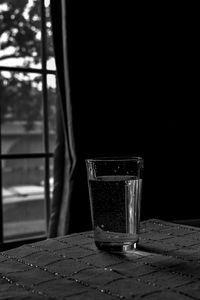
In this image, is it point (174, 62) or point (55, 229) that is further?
point (174, 62)

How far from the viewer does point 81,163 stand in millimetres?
1942

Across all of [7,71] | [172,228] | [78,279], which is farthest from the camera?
[7,71]

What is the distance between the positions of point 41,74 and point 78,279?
1639mm

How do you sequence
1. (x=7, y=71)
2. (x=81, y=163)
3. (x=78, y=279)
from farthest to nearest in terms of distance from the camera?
(x=7, y=71)
(x=81, y=163)
(x=78, y=279)

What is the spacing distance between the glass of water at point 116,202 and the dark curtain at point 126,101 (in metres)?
1.17

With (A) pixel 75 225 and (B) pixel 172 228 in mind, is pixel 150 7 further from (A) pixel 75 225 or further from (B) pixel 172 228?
(B) pixel 172 228

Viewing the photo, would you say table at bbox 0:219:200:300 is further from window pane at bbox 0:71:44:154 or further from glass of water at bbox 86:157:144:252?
window pane at bbox 0:71:44:154

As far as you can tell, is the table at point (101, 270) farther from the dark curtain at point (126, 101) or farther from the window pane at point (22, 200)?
the window pane at point (22, 200)

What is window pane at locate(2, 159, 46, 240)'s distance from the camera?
5.44m

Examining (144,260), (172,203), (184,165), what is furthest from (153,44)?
(144,260)

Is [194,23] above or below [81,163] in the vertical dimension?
above

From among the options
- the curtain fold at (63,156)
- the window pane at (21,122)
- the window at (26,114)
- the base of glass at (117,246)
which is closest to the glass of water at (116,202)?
the base of glass at (117,246)

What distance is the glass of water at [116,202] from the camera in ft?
2.39

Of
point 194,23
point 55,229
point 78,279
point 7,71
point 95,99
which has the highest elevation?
point 194,23
